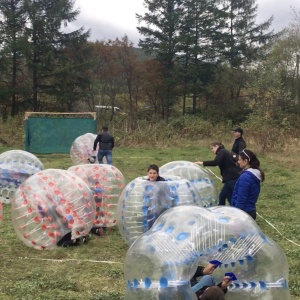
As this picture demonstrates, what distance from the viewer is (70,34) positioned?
32.2 metres

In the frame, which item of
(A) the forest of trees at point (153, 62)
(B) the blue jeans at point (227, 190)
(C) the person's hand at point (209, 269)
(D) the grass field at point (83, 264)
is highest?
(A) the forest of trees at point (153, 62)

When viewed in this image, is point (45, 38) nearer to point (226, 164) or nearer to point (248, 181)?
point (226, 164)

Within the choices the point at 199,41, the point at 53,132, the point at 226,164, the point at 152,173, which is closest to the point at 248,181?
the point at 152,173

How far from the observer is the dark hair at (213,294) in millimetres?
3812

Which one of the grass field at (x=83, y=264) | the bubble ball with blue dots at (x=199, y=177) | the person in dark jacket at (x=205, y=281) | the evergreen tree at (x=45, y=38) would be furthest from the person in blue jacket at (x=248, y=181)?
the evergreen tree at (x=45, y=38)

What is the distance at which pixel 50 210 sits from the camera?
21.8 ft

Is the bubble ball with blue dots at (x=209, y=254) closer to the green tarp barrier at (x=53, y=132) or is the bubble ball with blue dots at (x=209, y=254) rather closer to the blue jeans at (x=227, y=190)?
the blue jeans at (x=227, y=190)

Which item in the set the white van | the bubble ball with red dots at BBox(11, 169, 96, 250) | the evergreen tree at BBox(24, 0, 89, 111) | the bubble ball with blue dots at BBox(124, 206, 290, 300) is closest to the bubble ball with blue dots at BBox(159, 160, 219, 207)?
the bubble ball with red dots at BBox(11, 169, 96, 250)

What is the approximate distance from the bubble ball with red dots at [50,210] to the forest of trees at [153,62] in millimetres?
21736

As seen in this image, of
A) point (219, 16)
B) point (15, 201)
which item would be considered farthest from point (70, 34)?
point (15, 201)

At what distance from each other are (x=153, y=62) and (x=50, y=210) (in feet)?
95.6

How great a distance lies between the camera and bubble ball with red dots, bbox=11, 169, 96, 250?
6.64m

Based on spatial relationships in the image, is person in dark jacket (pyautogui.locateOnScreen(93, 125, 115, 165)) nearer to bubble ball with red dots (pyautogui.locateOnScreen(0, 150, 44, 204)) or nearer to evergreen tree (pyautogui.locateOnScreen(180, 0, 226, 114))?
bubble ball with red dots (pyautogui.locateOnScreen(0, 150, 44, 204))

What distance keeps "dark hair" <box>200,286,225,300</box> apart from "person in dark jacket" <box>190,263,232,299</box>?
Answer: 0.54ft
